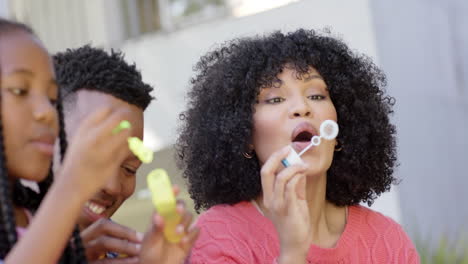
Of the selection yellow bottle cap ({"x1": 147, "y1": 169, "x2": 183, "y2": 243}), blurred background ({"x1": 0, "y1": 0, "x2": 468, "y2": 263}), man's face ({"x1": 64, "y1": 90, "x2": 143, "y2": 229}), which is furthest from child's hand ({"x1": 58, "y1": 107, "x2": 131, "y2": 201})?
blurred background ({"x1": 0, "y1": 0, "x2": 468, "y2": 263})

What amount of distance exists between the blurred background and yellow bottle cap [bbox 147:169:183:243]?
119 inches

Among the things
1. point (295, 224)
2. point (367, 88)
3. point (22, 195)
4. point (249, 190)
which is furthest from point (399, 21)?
point (22, 195)

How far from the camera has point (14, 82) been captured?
153cm

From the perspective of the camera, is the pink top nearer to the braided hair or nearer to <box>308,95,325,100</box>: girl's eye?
<box>308,95,325,100</box>: girl's eye

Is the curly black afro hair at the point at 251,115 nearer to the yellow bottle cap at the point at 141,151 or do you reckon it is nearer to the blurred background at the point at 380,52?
the yellow bottle cap at the point at 141,151

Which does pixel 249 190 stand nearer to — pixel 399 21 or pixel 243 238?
pixel 243 238

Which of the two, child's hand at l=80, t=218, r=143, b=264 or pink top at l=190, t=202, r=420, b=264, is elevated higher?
child's hand at l=80, t=218, r=143, b=264

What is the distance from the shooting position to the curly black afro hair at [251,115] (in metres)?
2.54

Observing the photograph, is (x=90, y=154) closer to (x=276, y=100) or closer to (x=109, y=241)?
(x=109, y=241)

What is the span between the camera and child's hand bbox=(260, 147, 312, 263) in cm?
203

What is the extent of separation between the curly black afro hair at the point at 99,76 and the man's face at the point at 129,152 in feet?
0.07

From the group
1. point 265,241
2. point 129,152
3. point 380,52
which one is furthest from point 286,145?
point 380,52

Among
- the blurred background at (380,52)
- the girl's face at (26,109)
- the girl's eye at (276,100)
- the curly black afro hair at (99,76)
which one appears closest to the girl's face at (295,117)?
the girl's eye at (276,100)

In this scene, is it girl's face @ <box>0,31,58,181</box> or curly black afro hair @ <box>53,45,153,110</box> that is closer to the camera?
girl's face @ <box>0,31,58,181</box>
